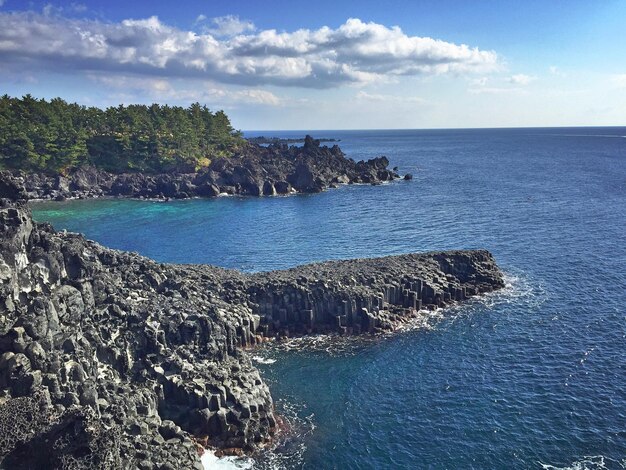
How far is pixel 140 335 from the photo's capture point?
52.5 metres

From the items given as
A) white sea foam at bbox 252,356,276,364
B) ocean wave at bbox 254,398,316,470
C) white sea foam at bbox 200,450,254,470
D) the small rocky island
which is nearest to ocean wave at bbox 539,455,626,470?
ocean wave at bbox 254,398,316,470

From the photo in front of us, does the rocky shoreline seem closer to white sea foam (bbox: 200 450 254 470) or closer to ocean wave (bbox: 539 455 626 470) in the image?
white sea foam (bbox: 200 450 254 470)

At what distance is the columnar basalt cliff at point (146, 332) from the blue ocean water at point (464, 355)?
4440 mm

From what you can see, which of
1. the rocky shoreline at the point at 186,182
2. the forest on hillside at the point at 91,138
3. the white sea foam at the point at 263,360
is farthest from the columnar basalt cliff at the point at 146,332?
the forest on hillside at the point at 91,138

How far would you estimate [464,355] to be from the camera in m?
59.8

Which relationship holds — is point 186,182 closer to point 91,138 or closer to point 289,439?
point 91,138

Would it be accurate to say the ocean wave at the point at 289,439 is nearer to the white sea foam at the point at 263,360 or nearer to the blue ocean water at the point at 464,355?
the blue ocean water at the point at 464,355

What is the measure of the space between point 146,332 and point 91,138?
14820 cm

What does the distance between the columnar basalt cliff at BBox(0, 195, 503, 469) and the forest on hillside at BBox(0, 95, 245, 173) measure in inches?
4376

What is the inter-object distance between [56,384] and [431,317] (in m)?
45.8

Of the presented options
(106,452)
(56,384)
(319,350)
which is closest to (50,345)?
(56,384)

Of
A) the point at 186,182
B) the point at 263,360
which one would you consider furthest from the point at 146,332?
the point at 186,182

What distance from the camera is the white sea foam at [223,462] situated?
4300 cm

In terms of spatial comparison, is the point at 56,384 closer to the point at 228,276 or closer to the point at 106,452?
the point at 106,452
